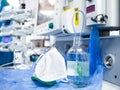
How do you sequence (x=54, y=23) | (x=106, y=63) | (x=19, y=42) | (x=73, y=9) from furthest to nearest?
(x=19, y=42), (x=54, y=23), (x=73, y=9), (x=106, y=63)

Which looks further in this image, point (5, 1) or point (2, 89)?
point (5, 1)

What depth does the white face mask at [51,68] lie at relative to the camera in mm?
798

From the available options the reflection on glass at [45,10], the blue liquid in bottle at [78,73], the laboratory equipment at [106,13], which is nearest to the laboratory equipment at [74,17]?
the laboratory equipment at [106,13]

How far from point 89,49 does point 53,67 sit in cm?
23

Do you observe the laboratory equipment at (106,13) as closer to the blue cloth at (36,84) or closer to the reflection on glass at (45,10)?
the blue cloth at (36,84)

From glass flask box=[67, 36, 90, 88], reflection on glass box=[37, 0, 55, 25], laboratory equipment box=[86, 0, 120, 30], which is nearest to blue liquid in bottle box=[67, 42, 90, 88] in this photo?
glass flask box=[67, 36, 90, 88]

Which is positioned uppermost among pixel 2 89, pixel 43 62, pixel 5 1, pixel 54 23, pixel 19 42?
pixel 5 1

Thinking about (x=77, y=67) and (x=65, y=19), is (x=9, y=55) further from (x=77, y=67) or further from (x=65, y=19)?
(x=77, y=67)

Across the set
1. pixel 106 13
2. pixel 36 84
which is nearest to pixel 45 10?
pixel 106 13

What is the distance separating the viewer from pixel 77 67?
0.82m

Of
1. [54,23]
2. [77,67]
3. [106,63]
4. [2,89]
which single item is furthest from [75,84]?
[54,23]

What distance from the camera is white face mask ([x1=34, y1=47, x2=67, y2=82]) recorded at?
2.62ft

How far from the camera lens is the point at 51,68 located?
82 cm

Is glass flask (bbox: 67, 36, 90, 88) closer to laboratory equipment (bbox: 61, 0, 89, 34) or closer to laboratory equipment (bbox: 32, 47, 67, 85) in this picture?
laboratory equipment (bbox: 32, 47, 67, 85)
